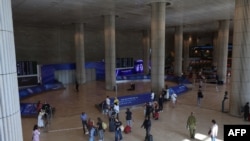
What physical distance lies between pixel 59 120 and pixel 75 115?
1.35 m

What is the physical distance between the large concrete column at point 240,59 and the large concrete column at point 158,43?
6.21 metres

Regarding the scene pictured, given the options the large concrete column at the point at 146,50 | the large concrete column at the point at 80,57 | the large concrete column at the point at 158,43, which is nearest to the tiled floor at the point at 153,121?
the large concrete column at the point at 158,43

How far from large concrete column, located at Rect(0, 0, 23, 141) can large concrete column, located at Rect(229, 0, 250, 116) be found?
13.6 meters

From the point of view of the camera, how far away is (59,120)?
14117 millimetres

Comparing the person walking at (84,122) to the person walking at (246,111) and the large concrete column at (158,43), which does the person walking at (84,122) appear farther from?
the person walking at (246,111)

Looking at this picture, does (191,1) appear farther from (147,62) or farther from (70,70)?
(147,62)

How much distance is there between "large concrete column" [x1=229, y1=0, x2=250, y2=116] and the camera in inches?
541

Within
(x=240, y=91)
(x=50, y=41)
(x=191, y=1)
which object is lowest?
(x=240, y=91)

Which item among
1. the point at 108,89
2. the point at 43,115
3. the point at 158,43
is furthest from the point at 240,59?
the point at 108,89

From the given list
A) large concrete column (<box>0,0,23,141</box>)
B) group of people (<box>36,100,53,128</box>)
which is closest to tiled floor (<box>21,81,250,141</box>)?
group of people (<box>36,100,53,128</box>)

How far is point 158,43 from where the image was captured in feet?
62.6

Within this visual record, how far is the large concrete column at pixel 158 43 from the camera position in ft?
61.4

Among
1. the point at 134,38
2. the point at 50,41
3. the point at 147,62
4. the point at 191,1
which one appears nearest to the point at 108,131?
the point at 191,1

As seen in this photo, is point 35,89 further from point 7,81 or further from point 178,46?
point 178,46
